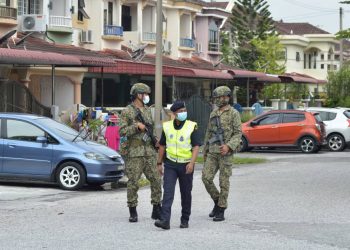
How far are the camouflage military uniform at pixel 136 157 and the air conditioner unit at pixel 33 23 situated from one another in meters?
22.2

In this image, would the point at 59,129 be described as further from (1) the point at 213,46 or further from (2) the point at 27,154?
(1) the point at 213,46

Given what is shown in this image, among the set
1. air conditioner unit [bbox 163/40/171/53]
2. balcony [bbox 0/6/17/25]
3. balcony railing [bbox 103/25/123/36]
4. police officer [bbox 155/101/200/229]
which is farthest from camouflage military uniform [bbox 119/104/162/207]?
air conditioner unit [bbox 163/40/171/53]

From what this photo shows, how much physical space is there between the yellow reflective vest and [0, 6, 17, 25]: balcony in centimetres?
2030

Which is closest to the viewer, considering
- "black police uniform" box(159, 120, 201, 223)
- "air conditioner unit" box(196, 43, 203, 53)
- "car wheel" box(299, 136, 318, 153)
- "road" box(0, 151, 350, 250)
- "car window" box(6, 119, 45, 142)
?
"road" box(0, 151, 350, 250)

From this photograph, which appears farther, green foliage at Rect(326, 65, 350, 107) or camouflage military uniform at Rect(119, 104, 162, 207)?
green foliage at Rect(326, 65, 350, 107)

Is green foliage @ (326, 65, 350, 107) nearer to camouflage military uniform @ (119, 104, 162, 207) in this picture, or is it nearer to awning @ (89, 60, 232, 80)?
awning @ (89, 60, 232, 80)

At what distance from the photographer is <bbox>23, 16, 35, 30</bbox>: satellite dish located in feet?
108

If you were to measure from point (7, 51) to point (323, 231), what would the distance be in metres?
13.5

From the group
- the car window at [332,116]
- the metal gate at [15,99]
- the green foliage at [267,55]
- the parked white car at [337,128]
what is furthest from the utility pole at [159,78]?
the green foliage at [267,55]

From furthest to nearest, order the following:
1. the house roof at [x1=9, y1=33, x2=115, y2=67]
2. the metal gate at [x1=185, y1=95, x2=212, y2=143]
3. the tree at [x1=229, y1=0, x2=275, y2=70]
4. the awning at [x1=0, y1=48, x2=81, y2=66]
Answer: the tree at [x1=229, y1=0, x2=275, y2=70], the metal gate at [x1=185, y1=95, x2=212, y2=143], the house roof at [x1=9, y1=33, x2=115, y2=67], the awning at [x1=0, y1=48, x2=81, y2=66]

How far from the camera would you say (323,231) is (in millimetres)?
10766

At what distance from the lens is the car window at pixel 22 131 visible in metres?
16.5

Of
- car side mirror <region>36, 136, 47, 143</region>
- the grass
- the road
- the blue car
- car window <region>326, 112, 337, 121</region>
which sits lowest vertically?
the grass

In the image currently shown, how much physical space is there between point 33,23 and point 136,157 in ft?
74.1
